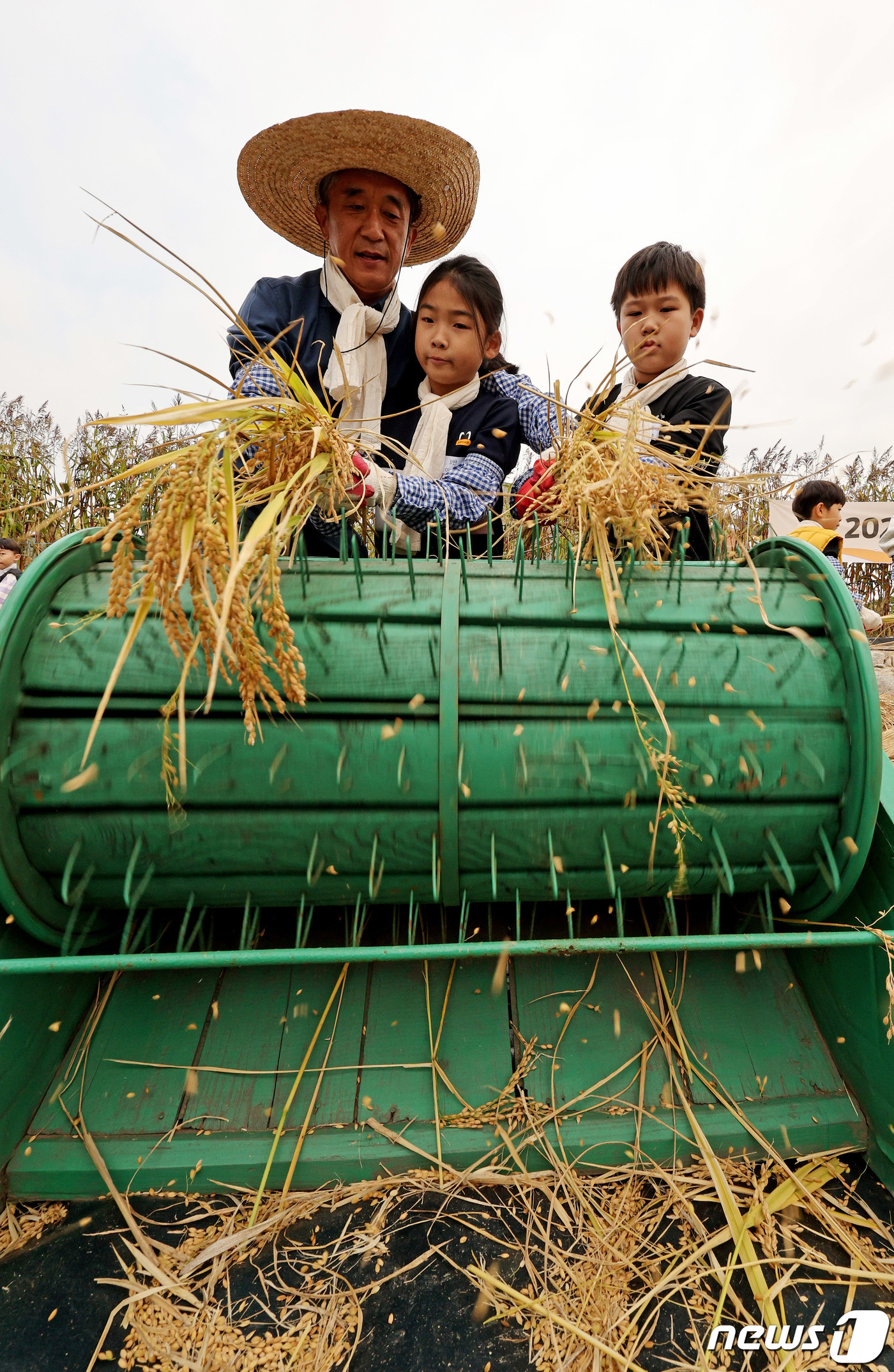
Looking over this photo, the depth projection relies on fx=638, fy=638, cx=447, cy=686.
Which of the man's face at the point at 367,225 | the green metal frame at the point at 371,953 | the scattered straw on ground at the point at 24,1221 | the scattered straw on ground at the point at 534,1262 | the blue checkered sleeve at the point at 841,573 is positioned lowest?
the scattered straw on ground at the point at 24,1221

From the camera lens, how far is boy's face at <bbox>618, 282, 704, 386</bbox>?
206 cm

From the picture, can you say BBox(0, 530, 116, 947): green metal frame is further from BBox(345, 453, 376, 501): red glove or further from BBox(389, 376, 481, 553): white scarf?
BBox(389, 376, 481, 553): white scarf

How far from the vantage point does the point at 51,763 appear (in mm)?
1213

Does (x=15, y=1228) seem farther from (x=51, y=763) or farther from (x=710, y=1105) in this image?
(x=710, y=1105)

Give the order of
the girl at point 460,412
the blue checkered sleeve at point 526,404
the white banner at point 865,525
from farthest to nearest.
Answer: the white banner at point 865,525
the blue checkered sleeve at point 526,404
the girl at point 460,412

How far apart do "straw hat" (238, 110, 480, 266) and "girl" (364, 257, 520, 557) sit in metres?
0.20

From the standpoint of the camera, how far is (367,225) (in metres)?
2.20

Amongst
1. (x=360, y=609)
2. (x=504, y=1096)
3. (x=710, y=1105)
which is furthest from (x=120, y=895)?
(x=710, y=1105)

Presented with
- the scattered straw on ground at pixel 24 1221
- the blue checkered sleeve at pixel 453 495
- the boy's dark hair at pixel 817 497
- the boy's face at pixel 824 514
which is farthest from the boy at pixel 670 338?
the boy's face at pixel 824 514

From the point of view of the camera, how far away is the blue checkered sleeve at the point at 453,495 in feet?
5.88

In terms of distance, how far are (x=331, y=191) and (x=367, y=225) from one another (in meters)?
0.19

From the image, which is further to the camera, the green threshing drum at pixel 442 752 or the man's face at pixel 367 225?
the man's face at pixel 367 225

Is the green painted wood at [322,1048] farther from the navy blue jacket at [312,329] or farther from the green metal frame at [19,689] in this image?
the navy blue jacket at [312,329]

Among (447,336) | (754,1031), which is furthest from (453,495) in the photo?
(754,1031)
